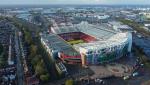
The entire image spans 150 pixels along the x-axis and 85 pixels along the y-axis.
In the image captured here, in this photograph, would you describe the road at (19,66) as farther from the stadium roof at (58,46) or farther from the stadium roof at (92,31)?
the stadium roof at (92,31)

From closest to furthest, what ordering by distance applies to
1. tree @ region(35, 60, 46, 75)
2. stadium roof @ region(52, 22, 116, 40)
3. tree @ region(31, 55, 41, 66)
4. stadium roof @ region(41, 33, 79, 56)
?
tree @ region(35, 60, 46, 75)
tree @ region(31, 55, 41, 66)
stadium roof @ region(41, 33, 79, 56)
stadium roof @ region(52, 22, 116, 40)

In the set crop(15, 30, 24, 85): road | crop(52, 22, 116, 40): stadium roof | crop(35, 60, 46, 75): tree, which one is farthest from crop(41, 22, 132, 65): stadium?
crop(52, 22, 116, 40): stadium roof

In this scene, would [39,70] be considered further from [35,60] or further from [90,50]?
[90,50]

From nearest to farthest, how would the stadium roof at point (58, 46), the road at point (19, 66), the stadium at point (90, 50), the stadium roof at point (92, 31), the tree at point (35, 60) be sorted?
the road at point (19, 66) → the tree at point (35, 60) → the stadium at point (90, 50) → the stadium roof at point (58, 46) → the stadium roof at point (92, 31)

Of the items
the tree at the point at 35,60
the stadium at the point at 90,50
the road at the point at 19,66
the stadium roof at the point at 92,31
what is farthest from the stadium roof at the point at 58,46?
the stadium roof at the point at 92,31

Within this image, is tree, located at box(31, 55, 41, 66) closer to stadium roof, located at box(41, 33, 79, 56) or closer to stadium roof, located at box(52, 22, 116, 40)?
stadium roof, located at box(41, 33, 79, 56)

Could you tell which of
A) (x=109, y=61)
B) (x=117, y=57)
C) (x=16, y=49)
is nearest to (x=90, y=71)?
(x=109, y=61)

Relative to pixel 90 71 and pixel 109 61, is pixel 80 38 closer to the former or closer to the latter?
pixel 109 61

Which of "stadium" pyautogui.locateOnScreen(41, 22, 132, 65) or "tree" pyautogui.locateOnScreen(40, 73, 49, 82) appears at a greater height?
"stadium" pyautogui.locateOnScreen(41, 22, 132, 65)

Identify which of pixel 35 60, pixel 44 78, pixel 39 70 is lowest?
pixel 44 78

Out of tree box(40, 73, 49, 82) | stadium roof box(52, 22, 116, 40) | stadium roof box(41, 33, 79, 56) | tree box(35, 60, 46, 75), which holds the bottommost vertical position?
tree box(40, 73, 49, 82)

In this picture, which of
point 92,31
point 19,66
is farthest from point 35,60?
point 92,31
